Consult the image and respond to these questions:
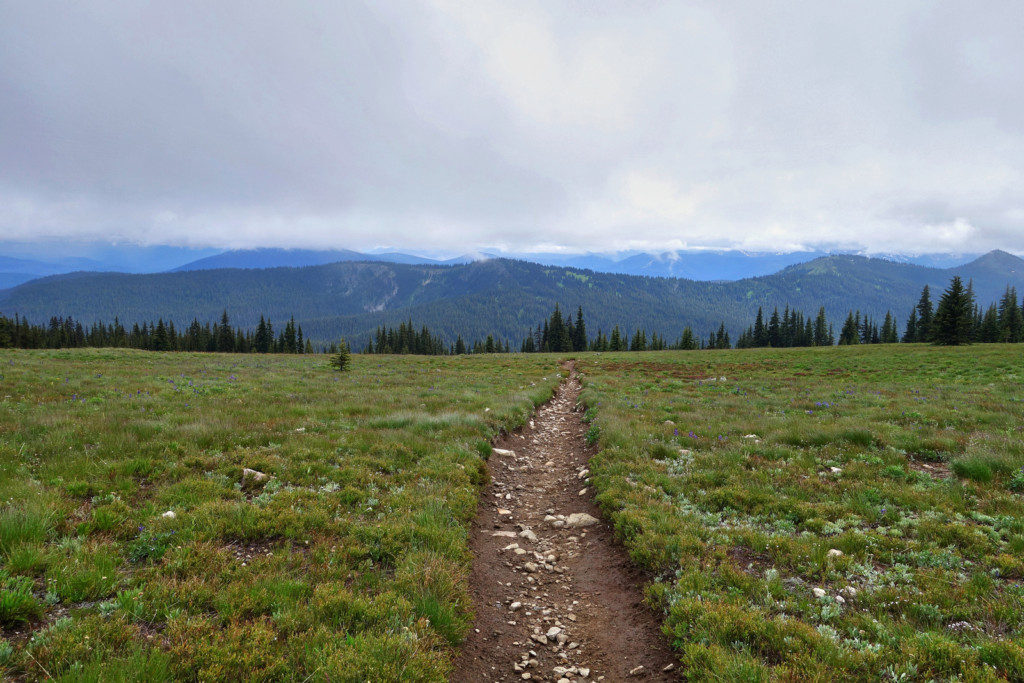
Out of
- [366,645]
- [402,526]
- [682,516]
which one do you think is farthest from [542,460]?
[366,645]

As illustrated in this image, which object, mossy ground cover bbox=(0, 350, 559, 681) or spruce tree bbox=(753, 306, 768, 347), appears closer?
mossy ground cover bbox=(0, 350, 559, 681)

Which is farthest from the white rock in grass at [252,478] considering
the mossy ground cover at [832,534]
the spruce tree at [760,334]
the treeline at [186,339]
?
the spruce tree at [760,334]

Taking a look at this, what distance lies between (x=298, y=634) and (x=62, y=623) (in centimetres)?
230

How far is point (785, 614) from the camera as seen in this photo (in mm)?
5262

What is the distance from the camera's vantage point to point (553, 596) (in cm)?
666

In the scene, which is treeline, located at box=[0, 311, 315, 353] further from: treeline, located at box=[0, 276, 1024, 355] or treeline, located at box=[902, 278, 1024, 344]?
treeline, located at box=[902, 278, 1024, 344]

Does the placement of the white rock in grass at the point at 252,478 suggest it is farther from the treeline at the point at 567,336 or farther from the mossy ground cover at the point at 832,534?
the treeline at the point at 567,336

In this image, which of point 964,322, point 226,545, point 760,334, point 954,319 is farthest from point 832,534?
point 760,334

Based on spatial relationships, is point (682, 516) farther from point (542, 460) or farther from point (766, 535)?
point (542, 460)

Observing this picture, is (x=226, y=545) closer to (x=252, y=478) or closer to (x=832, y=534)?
(x=252, y=478)

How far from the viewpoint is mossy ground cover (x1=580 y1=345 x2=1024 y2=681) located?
14.8 ft

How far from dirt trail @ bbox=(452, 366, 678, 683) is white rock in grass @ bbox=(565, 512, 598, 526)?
22 millimetres

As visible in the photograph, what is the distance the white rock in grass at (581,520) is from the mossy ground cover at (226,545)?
2.25m

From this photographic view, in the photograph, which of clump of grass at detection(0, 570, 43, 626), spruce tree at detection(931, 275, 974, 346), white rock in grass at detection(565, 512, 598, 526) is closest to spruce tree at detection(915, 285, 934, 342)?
spruce tree at detection(931, 275, 974, 346)
